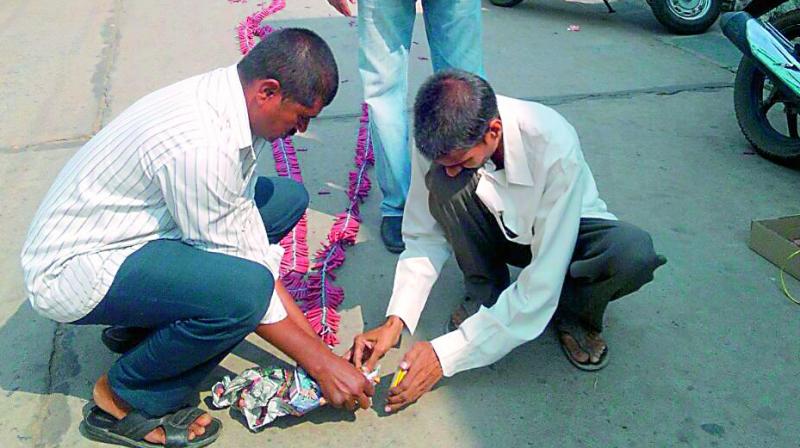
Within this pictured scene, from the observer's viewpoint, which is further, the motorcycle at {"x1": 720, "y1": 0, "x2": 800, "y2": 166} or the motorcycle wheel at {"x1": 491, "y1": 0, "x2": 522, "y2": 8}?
the motorcycle wheel at {"x1": 491, "y1": 0, "x2": 522, "y2": 8}

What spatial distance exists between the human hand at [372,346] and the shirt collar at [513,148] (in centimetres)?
53

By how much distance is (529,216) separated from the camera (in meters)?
2.16

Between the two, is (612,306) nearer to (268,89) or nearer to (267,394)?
(267,394)

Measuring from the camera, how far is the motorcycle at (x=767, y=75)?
318 cm

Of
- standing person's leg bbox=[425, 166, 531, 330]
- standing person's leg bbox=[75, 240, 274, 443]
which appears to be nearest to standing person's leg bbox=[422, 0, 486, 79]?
standing person's leg bbox=[425, 166, 531, 330]

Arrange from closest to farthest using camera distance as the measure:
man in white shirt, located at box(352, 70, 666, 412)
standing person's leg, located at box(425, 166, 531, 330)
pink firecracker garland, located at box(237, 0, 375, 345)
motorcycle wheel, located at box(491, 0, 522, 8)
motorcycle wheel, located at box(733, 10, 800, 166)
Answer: man in white shirt, located at box(352, 70, 666, 412), standing person's leg, located at box(425, 166, 531, 330), pink firecracker garland, located at box(237, 0, 375, 345), motorcycle wheel, located at box(733, 10, 800, 166), motorcycle wheel, located at box(491, 0, 522, 8)

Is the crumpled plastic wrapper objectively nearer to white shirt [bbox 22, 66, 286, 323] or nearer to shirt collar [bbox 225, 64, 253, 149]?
white shirt [bbox 22, 66, 286, 323]

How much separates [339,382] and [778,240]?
5.35ft

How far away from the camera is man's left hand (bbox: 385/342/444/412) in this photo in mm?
2074

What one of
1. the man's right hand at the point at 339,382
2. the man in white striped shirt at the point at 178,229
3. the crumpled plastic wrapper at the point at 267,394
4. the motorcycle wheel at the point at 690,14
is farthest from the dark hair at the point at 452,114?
the motorcycle wheel at the point at 690,14

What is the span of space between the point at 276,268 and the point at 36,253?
0.59m

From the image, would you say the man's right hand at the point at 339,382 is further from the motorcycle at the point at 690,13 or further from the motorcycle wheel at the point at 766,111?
the motorcycle at the point at 690,13

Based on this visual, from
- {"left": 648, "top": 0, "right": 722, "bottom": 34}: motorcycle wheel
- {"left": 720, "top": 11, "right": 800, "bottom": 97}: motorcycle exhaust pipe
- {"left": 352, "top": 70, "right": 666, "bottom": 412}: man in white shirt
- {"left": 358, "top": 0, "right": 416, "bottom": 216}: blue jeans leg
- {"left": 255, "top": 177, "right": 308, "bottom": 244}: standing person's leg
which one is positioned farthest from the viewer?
{"left": 648, "top": 0, "right": 722, "bottom": 34}: motorcycle wheel

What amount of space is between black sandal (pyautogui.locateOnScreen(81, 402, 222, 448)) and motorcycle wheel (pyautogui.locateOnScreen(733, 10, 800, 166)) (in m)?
2.60
